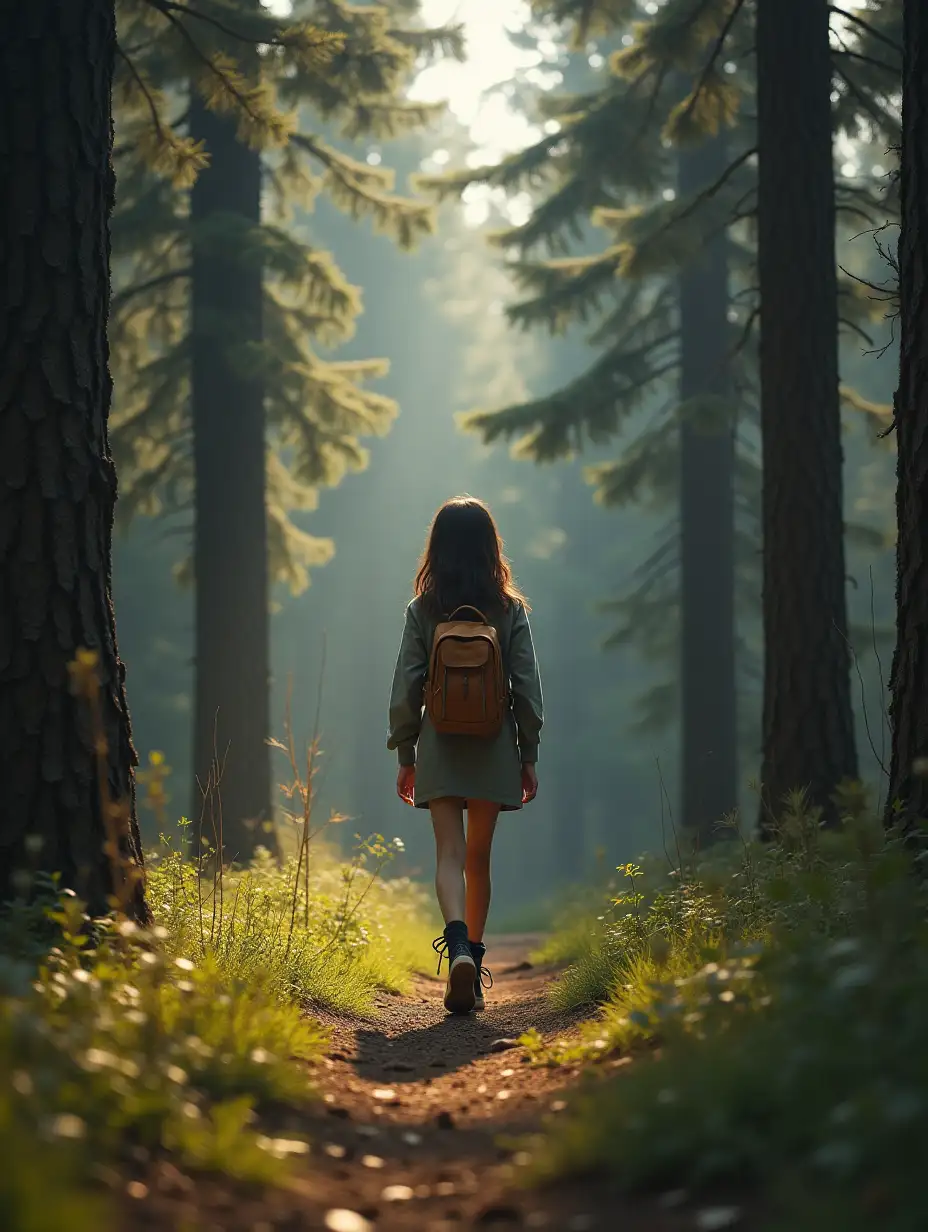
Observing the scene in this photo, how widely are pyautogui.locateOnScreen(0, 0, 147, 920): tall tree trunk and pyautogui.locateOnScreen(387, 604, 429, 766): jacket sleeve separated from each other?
1.35 metres

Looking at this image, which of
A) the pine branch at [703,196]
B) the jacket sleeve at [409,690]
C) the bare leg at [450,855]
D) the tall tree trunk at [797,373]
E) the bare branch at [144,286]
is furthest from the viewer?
the bare branch at [144,286]

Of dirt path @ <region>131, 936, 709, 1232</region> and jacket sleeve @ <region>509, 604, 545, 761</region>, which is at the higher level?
jacket sleeve @ <region>509, 604, 545, 761</region>

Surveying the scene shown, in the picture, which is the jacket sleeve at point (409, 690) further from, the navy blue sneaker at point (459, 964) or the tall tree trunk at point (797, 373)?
the tall tree trunk at point (797, 373)

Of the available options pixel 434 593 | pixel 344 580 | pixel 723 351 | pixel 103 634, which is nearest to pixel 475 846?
pixel 434 593

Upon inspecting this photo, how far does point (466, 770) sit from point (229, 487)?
5.69 m

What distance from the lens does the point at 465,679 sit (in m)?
5.04

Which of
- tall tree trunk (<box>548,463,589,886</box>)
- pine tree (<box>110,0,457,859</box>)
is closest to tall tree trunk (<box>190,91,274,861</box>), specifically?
pine tree (<box>110,0,457,859</box>)

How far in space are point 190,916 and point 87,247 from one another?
278 cm

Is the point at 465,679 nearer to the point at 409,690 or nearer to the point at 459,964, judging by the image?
the point at 409,690

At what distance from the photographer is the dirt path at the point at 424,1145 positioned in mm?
2352

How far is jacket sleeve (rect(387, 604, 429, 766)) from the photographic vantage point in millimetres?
5332

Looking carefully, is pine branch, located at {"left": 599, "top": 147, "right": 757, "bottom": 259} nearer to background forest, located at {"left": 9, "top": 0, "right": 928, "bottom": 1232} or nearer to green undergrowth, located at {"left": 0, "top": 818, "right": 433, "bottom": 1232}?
background forest, located at {"left": 9, "top": 0, "right": 928, "bottom": 1232}

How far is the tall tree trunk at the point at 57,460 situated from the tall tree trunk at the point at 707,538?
952cm

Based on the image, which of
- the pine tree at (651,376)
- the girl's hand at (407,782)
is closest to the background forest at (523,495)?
the pine tree at (651,376)
